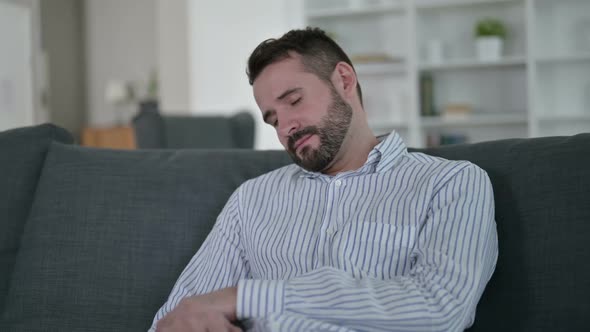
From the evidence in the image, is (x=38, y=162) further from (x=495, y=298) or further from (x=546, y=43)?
(x=546, y=43)

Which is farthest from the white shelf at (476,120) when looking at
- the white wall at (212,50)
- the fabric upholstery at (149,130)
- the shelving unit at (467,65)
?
the fabric upholstery at (149,130)

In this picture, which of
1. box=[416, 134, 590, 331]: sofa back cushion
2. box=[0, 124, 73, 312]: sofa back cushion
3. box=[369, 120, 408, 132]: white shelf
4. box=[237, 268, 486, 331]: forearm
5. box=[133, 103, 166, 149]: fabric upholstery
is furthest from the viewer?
box=[369, 120, 408, 132]: white shelf

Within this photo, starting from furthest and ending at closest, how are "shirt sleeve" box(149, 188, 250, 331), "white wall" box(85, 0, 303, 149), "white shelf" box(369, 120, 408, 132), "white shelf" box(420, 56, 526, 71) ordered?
1. "white wall" box(85, 0, 303, 149)
2. "white shelf" box(369, 120, 408, 132)
3. "white shelf" box(420, 56, 526, 71)
4. "shirt sleeve" box(149, 188, 250, 331)

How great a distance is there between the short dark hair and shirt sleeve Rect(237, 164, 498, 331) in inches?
17.6

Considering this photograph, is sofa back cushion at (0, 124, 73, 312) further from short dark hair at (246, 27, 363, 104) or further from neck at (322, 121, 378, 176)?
neck at (322, 121, 378, 176)

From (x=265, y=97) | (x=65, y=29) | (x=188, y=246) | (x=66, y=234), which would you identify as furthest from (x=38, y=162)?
(x=65, y=29)

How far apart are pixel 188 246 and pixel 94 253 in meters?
0.21

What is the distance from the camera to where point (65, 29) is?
7180mm

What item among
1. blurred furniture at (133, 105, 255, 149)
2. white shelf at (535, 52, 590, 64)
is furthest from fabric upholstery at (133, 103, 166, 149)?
white shelf at (535, 52, 590, 64)

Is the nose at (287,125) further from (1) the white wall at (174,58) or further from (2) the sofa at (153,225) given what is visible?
(1) the white wall at (174,58)

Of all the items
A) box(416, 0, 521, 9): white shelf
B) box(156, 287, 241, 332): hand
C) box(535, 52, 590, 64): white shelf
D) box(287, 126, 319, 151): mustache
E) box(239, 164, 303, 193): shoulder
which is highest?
box(416, 0, 521, 9): white shelf

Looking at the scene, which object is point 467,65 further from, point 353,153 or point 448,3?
point 353,153

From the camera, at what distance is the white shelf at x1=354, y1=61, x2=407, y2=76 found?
4754 mm

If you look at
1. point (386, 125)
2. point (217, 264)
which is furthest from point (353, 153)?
point (386, 125)
